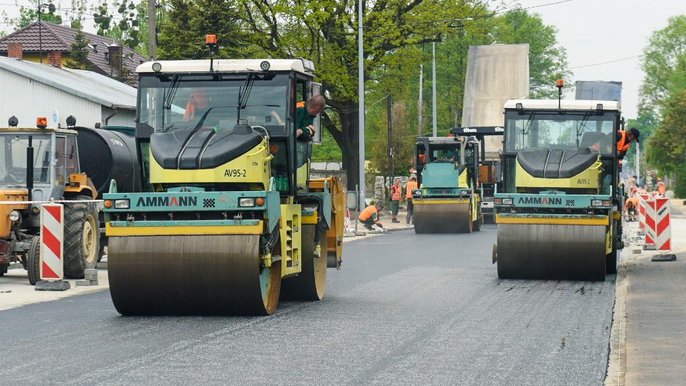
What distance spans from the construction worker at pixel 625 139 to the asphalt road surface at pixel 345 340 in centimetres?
322

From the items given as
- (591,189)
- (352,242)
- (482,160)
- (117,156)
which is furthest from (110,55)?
(591,189)

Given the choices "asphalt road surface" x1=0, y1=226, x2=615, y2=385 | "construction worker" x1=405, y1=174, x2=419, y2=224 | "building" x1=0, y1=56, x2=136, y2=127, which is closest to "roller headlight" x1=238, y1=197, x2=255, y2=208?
"asphalt road surface" x1=0, y1=226, x2=615, y2=385

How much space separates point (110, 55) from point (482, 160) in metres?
27.9

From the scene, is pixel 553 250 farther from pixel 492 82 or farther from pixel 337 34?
pixel 492 82

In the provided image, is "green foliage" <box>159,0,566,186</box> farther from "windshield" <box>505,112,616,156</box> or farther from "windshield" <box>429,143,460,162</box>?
"windshield" <box>505,112,616,156</box>

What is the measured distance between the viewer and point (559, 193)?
20.0 meters

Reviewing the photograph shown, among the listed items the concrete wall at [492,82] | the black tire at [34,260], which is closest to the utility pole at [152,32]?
the black tire at [34,260]

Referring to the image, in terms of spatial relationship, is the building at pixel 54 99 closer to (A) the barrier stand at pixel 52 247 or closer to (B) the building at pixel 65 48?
(B) the building at pixel 65 48

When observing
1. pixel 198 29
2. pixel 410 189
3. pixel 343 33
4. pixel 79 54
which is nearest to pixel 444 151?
pixel 410 189

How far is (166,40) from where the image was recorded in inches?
1847

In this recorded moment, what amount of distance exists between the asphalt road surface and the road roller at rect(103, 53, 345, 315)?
343 mm

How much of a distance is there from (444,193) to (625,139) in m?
17.3

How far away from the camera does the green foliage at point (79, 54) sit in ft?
211

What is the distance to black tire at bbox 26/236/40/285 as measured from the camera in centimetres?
1889
